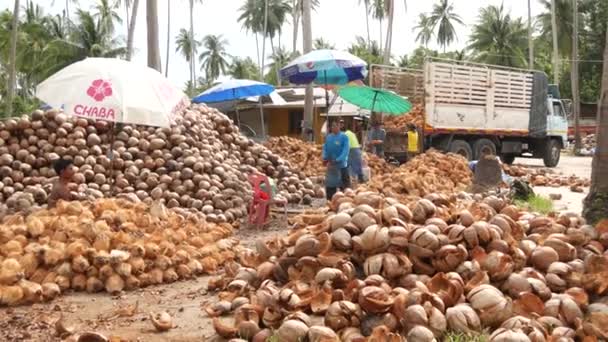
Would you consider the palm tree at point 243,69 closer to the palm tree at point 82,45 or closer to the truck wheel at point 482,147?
the palm tree at point 82,45

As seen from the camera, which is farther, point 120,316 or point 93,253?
point 93,253

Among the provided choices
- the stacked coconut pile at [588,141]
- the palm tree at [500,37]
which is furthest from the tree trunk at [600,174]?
the palm tree at [500,37]

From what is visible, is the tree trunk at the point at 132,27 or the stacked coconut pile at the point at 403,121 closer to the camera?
the stacked coconut pile at the point at 403,121

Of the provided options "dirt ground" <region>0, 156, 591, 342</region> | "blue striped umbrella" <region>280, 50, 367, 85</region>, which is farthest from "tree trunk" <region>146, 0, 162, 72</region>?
"dirt ground" <region>0, 156, 591, 342</region>

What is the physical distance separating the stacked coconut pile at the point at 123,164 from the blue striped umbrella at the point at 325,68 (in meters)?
3.62

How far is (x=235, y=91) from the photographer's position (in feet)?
54.6

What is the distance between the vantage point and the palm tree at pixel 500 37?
160ft

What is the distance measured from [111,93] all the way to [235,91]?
9.19 m

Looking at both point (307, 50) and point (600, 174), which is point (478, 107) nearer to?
point (307, 50)

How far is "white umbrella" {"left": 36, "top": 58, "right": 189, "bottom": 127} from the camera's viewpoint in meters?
7.46

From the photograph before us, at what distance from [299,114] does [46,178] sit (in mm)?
22997

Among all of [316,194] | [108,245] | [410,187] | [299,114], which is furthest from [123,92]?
[299,114]

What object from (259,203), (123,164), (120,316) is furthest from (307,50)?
(120,316)

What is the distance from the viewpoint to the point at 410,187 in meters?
10.2
